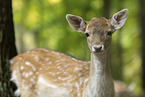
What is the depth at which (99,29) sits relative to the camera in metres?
3.39

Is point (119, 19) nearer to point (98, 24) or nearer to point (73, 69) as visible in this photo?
point (98, 24)

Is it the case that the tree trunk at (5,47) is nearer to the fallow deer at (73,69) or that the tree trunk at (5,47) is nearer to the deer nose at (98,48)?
the fallow deer at (73,69)

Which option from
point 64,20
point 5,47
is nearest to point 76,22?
point 5,47

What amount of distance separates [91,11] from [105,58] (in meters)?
9.92

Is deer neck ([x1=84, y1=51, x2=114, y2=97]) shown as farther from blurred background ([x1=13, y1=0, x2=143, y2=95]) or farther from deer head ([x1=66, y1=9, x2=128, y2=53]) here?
blurred background ([x1=13, y1=0, x2=143, y2=95])

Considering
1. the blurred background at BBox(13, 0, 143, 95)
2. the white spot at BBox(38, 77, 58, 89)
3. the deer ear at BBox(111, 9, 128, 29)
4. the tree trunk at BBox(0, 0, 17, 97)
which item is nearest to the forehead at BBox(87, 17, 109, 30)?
the deer ear at BBox(111, 9, 128, 29)

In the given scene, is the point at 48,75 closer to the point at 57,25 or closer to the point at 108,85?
the point at 108,85

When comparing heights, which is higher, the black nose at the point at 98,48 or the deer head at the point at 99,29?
the deer head at the point at 99,29

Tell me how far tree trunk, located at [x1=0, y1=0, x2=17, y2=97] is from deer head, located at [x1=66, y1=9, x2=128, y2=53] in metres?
1.35

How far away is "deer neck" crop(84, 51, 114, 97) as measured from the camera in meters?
3.46

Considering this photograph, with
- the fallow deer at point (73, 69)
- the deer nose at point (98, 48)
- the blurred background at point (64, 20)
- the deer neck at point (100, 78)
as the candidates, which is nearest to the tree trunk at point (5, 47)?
the fallow deer at point (73, 69)

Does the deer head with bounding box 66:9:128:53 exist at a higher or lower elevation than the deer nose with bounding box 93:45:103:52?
higher

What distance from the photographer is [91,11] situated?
43.0ft

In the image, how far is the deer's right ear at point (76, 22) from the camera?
3662mm
